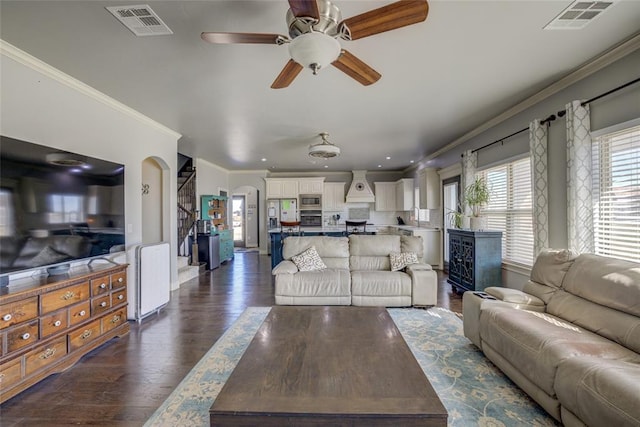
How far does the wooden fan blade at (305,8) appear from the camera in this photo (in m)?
1.39

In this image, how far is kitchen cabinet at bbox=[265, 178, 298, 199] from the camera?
867cm

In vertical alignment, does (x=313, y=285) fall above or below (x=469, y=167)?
below

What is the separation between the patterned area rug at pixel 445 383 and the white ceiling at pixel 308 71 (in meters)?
A: 2.71

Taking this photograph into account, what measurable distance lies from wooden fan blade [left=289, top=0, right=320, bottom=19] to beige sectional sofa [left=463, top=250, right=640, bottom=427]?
2.38m

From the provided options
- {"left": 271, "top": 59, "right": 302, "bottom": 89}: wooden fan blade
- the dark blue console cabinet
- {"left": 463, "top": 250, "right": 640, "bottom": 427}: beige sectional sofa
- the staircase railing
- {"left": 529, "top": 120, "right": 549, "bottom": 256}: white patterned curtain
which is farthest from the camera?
the staircase railing

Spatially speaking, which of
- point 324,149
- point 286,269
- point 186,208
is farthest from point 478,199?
point 186,208

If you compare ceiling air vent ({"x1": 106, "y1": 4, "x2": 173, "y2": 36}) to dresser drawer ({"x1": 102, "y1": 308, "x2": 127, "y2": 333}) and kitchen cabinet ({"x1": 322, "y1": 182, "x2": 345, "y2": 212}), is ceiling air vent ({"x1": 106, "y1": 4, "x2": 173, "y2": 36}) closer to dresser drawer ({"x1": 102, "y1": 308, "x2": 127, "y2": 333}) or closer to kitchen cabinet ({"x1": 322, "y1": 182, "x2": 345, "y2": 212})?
dresser drawer ({"x1": 102, "y1": 308, "x2": 127, "y2": 333})

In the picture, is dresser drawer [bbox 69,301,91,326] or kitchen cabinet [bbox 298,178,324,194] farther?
kitchen cabinet [bbox 298,178,324,194]

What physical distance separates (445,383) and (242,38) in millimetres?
2843

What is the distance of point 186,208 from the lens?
22.0 ft

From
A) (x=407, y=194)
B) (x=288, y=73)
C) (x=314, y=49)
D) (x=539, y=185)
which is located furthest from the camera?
(x=407, y=194)

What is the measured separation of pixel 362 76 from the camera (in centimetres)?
215

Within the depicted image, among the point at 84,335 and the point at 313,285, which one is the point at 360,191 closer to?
the point at 313,285

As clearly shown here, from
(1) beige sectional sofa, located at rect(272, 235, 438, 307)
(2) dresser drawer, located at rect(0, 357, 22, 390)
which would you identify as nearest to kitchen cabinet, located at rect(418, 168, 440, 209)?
(1) beige sectional sofa, located at rect(272, 235, 438, 307)
